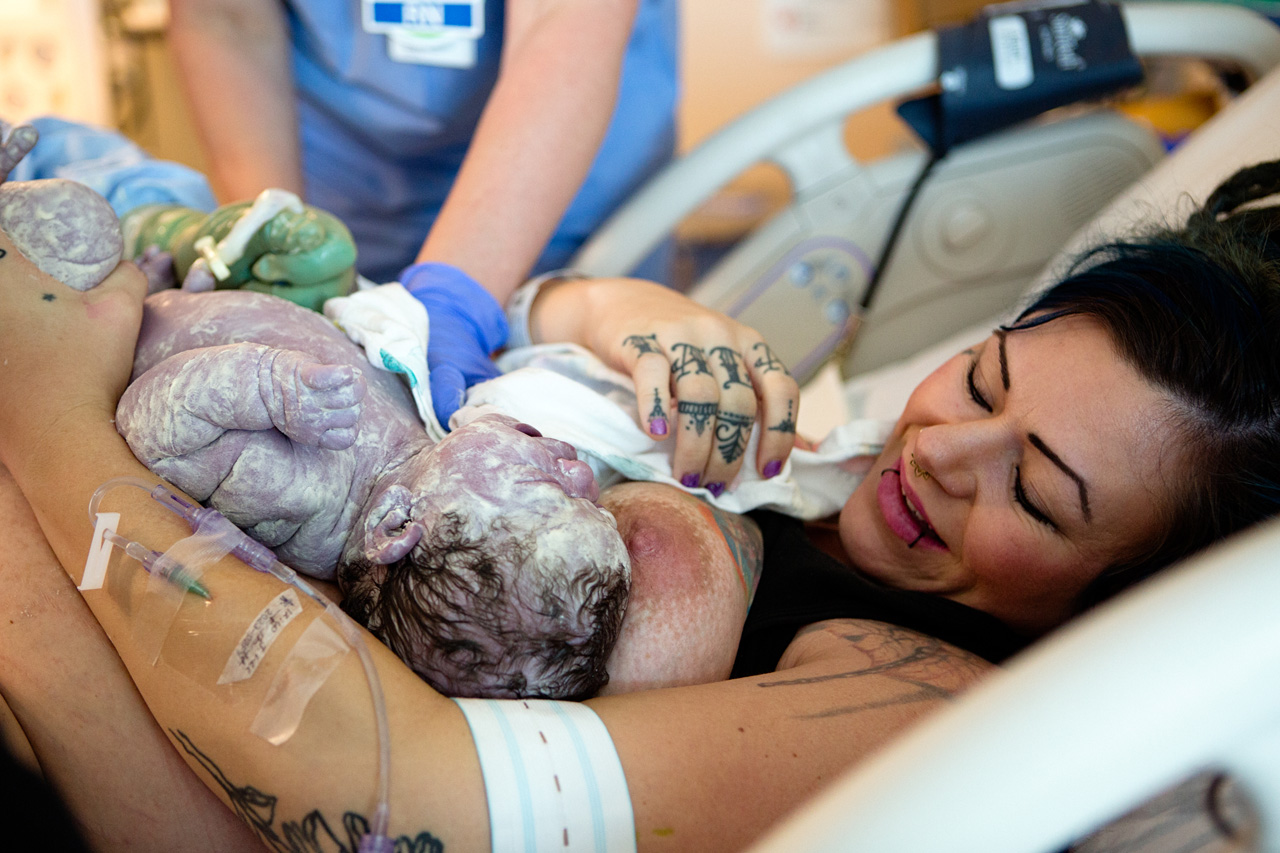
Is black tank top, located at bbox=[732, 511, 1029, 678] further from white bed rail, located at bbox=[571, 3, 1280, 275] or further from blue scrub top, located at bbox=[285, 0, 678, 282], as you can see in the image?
blue scrub top, located at bbox=[285, 0, 678, 282]

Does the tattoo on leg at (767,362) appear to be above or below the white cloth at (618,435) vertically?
above

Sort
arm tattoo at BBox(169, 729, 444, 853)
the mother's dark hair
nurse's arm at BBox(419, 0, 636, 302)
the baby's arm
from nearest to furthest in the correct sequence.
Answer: arm tattoo at BBox(169, 729, 444, 853) → the baby's arm → the mother's dark hair → nurse's arm at BBox(419, 0, 636, 302)

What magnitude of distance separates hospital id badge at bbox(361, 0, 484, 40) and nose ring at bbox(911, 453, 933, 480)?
41.1 inches

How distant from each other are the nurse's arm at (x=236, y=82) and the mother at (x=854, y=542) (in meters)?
0.69

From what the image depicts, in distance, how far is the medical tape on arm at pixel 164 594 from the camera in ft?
2.04

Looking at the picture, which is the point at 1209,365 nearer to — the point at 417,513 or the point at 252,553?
the point at 417,513

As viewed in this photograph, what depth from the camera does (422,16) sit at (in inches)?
55.4

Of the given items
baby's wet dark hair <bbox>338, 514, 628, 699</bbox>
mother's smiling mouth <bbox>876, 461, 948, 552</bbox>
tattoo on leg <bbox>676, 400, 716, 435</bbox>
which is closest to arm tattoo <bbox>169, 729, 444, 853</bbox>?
baby's wet dark hair <bbox>338, 514, 628, 699</bbox>

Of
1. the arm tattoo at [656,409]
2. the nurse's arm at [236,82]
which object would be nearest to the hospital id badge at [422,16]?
the nurse's arm at [236,82]

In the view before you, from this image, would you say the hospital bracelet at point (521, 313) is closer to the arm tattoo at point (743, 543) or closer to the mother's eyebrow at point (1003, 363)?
the arm tattoo at point (743, 543)

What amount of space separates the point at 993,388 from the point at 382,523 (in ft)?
2.06

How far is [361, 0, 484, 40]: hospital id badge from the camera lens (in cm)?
140

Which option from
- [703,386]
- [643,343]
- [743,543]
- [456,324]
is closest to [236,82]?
[456,324]

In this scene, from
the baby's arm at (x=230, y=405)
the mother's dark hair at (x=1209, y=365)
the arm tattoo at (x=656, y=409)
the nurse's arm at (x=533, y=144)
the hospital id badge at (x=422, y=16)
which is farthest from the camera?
the hospital id badge at (x=422, y=16)
